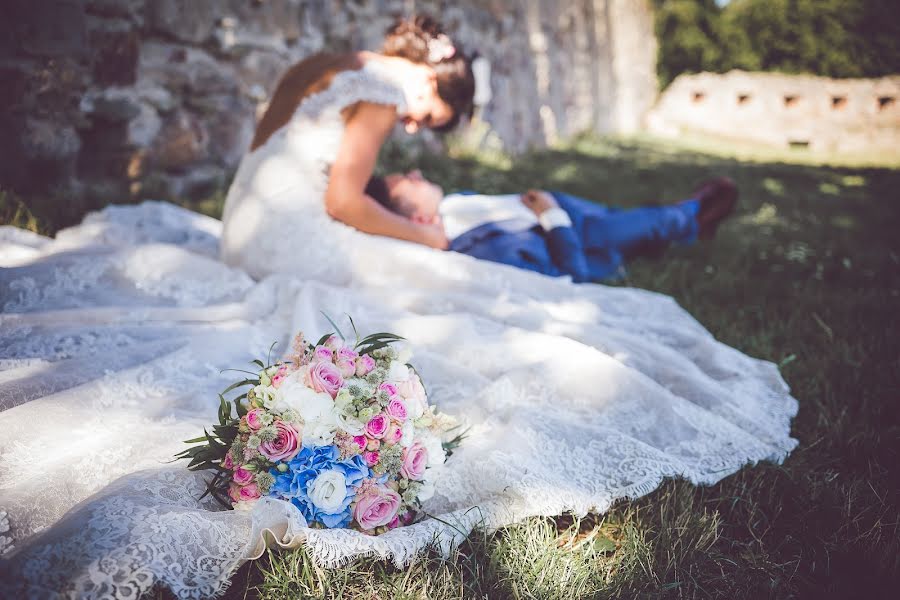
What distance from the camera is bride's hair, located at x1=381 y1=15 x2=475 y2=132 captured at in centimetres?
234

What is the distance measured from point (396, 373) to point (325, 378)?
0.51ft

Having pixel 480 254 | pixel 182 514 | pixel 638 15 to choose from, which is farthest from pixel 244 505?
pixel 638 15

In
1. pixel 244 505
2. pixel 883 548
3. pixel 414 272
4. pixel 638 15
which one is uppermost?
pixel 638 15

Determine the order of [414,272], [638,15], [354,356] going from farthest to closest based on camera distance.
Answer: [638,15] → [414,272] → [354,356]

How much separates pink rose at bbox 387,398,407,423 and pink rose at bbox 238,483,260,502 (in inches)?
11.8

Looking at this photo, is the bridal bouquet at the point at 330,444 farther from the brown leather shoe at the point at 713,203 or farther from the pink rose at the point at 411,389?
the brown leather shoe at the point at 713,203

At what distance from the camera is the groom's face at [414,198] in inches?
104

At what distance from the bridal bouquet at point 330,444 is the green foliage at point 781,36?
12.6m

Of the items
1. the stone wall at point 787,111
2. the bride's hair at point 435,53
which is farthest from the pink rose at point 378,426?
the stone wall at point 787,111

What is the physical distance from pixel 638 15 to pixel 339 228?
1079cm

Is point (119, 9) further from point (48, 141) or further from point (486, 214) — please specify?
point (486, 214)

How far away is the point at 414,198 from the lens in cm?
268

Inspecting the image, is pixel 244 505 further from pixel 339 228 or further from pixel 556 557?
pixel 339 228

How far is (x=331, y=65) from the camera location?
88.4 inches
